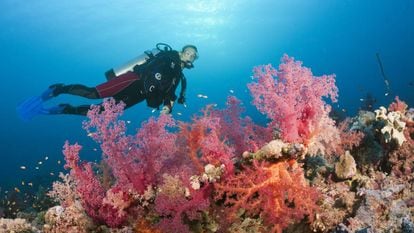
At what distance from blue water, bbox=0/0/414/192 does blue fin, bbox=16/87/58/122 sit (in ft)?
12.8

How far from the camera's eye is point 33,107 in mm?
8922

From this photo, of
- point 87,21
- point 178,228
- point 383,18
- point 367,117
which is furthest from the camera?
point 383,18

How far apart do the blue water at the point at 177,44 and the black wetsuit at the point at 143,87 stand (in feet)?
9.89

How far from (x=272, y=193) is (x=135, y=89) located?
6.00 meters

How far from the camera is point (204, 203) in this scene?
3.86 metres

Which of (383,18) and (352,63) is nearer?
(383,18)

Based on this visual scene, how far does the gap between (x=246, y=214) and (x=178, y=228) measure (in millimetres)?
884

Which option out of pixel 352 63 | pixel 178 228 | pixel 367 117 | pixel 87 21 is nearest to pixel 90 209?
pixel 178 228

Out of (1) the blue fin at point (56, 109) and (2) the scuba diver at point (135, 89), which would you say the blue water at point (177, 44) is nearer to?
(2) the scuba diver at point (135, 89)

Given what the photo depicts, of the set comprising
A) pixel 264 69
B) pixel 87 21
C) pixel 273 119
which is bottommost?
pixel 273 119

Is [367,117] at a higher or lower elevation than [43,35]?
lower

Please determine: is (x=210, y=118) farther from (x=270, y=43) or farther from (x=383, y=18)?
(x=383, y=18)

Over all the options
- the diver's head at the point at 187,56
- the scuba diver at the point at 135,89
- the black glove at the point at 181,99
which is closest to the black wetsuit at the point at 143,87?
the scuba diver at the point at 135,89

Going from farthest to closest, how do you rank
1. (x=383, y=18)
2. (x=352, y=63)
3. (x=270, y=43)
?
(x=352, y=63)
(x=383, y=18)
(x=270, y=43)
